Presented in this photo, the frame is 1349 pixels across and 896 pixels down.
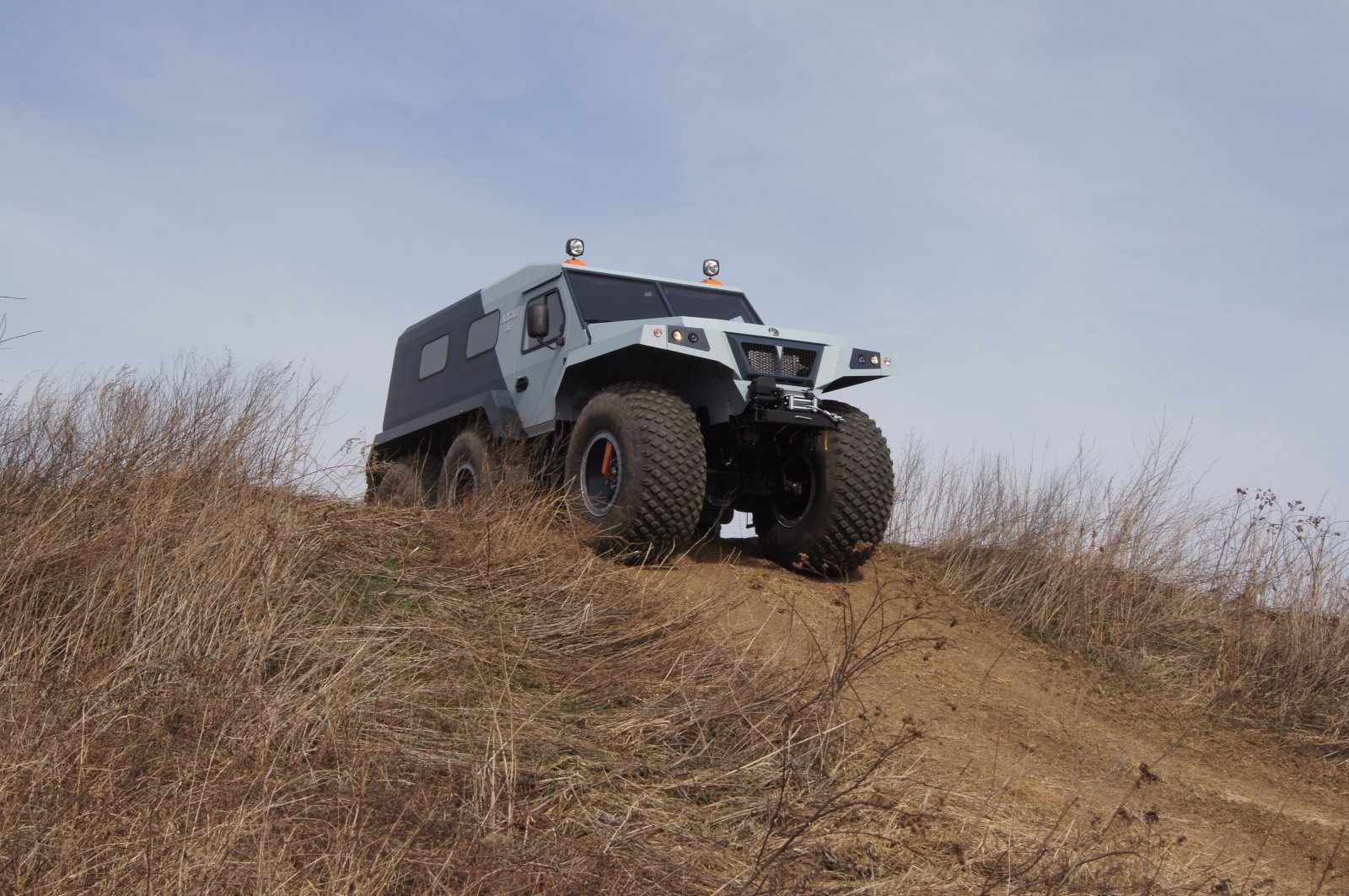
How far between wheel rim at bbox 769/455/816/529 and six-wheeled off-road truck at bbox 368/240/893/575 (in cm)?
1

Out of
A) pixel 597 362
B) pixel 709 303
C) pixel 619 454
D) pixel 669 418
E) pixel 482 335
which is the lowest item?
pixel 619 454

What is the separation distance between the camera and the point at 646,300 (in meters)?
8.68

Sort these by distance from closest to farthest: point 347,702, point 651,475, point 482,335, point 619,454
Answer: point 347,702, point 651,475, point 619,454, point 482,335

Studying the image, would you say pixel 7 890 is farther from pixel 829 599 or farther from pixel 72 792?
pixel 829 599

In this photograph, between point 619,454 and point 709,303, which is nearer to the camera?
point 619,454

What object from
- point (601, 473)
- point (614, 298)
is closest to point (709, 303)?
point (614, 298)

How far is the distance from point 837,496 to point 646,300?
216cm

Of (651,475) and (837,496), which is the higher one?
(837,496)

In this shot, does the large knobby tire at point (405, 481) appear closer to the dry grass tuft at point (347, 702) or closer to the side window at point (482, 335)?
the side window at point (482, 335)

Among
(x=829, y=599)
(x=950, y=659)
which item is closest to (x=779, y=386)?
(x=829, y=599)

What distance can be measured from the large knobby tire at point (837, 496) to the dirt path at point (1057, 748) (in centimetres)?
19

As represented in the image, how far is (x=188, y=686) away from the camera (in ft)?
13.1

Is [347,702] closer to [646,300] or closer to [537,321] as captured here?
[537,321]

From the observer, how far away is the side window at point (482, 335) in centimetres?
934
